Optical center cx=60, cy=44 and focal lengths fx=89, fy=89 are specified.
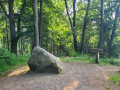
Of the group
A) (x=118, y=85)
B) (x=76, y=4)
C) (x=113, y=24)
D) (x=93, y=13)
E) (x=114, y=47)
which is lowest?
(x=118, y=85)

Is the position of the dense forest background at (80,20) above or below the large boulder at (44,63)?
above

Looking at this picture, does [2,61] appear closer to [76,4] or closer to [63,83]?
[63,83]

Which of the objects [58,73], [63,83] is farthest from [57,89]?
[58,73]

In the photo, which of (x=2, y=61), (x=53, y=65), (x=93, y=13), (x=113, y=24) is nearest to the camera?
(x=53, y=65)

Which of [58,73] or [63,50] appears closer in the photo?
[58,73]

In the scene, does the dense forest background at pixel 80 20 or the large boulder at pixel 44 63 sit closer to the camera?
the large boulder at pixel 44 63

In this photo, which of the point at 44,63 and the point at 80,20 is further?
the point at 80,20

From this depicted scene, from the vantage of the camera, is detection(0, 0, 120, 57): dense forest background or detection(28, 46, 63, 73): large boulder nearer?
detection(28, 46, 63, 73): large boulder

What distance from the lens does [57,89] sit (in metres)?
2.38

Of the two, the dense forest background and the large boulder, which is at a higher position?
the dense forest background

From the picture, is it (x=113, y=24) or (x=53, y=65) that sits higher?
(x=113, y=24)

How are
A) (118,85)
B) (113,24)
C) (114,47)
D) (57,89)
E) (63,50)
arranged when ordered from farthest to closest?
(63,50) < (114,47) < (113,24) < (118,85) < (57,89)

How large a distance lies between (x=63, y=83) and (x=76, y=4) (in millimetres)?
9932

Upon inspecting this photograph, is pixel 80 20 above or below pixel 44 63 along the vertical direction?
above
